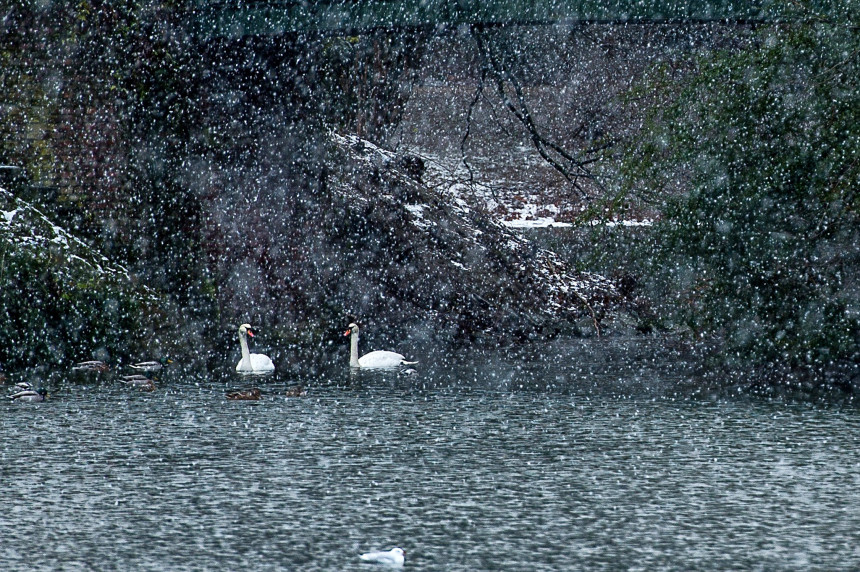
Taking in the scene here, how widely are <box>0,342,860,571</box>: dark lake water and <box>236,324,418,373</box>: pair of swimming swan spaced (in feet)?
2.80

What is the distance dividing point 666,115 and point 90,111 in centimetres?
710

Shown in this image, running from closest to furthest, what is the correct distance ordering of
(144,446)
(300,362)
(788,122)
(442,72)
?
1. (144,446)
2. (788,122)
3. (300,362)
4. (442,72)

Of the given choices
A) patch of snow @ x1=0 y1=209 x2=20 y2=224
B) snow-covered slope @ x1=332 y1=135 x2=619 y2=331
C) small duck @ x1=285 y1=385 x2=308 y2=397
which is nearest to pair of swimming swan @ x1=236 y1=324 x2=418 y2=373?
small duck @ x1=285 y1=385 x2=308 y2=397

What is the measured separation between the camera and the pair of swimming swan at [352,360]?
1535cm

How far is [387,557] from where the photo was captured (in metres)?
7.16

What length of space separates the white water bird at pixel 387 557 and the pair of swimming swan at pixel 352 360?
8269 millimetres

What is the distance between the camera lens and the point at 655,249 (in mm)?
14992

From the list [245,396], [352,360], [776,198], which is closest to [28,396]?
[245,396]

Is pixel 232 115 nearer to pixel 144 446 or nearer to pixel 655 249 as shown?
A: pixel 655 249

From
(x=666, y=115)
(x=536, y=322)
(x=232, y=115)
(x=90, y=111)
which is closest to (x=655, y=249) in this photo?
(x=666, y=115)

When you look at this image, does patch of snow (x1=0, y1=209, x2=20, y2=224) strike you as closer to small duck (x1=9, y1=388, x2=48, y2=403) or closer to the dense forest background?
the dense forest background

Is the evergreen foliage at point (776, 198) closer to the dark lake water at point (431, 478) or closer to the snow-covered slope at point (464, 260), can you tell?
the dark lake water at point (431, 478)

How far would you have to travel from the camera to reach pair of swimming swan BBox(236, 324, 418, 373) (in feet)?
50.4

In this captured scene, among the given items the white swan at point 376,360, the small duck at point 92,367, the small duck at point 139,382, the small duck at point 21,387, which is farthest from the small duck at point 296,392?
the small duck at point 92,367
